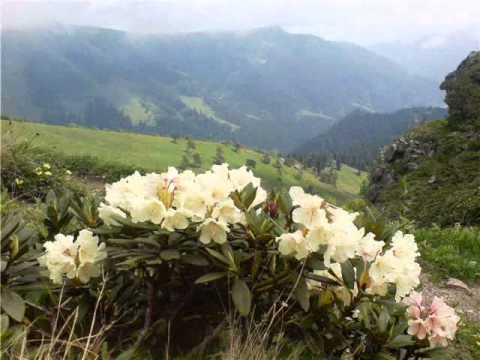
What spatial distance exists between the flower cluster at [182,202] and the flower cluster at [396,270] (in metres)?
0.72

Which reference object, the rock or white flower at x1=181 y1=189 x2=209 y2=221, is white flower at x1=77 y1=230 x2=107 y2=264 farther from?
the rock

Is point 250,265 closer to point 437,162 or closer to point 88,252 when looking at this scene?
point 88,252

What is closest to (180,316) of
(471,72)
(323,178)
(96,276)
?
(96,276)

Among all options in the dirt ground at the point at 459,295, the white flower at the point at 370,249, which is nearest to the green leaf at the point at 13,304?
the white flower at the point at 370,249

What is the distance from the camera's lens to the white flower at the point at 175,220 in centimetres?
256

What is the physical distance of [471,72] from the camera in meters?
27.3

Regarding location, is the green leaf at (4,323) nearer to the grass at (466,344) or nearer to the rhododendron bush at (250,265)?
the rhododendron bush at (250,265)

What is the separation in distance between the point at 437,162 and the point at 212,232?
23006 millimetres

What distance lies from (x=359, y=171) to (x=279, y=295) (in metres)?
150

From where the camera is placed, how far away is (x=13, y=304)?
257 centimetres

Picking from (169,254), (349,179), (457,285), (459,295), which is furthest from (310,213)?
(349,179)

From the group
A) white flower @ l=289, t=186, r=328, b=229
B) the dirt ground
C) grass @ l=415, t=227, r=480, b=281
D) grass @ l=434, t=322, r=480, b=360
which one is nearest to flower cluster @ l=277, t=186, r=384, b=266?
white flower @ l=289, t=186, r=328, b=229

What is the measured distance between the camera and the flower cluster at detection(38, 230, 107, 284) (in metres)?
2.75

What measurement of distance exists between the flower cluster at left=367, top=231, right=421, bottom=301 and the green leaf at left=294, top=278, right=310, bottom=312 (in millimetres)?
354
